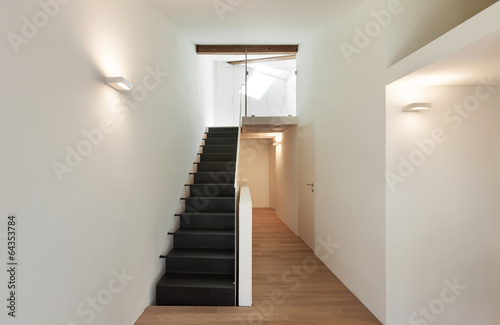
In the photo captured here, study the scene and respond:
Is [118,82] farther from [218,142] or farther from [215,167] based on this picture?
[218,142]

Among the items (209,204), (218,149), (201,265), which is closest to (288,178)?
(218,149)

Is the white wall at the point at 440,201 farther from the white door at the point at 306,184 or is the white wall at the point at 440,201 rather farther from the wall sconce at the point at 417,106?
the white door at the point at 306,184

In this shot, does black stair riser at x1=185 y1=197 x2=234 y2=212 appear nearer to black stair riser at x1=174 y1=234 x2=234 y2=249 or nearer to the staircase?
the staircase

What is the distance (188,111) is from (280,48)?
2.02 meters

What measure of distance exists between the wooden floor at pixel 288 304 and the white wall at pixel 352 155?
193 mm

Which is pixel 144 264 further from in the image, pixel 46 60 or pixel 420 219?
pixel 420 219

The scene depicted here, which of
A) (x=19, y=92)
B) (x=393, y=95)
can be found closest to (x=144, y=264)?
(x=19, y=92)

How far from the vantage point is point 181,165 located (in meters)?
3.95

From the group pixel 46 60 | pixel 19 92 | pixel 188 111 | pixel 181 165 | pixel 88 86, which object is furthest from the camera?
pixel 188 111

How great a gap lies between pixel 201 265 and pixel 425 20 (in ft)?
11.2

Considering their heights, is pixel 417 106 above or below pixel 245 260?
above

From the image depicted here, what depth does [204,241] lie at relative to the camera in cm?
333

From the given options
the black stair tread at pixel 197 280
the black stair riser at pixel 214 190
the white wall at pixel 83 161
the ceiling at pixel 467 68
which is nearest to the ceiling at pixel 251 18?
the white wall at pixel 83 161

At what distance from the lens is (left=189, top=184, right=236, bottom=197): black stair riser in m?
4.06
